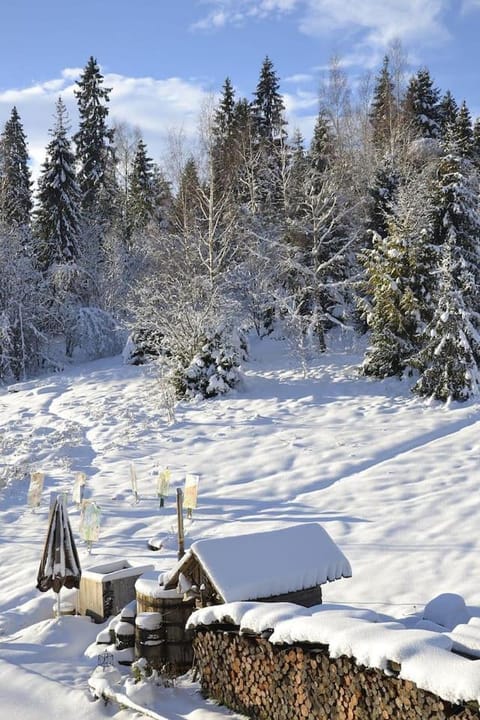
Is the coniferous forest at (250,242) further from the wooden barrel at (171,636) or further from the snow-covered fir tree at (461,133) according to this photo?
the wooden barrel at (171,636)

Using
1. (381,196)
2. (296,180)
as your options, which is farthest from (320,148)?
(381,196)

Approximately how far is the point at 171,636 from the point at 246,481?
8295 millimetres

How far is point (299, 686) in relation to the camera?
560cm

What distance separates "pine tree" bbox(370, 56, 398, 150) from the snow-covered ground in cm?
1977

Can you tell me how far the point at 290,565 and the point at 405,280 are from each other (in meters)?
15.9

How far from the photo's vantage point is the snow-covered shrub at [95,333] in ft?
105

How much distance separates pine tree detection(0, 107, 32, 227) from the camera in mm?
37909

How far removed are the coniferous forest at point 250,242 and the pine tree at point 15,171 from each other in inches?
4.7

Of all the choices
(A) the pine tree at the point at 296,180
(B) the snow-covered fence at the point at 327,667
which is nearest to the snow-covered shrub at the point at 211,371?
(A) the pine tree at the point at 296,180

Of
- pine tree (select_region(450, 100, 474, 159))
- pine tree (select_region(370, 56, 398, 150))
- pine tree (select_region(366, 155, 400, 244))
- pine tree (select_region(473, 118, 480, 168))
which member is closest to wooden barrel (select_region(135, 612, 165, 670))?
pine tree (select_region(450, 100, 474, 159))

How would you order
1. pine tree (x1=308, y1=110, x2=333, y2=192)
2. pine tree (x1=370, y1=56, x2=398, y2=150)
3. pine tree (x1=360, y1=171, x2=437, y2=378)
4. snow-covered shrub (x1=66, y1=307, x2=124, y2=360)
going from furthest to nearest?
1. pine tree (x1=370, y1=56, x2=398, y2=150)
2. pine tree (x1=308, y1=110, x2=333, y2=192)
3. snow-covered shrub (x1=66, y1=307, x2=124, y2=360)
4. pine tree (x1=360, y1=171, x2=437, y2=378)

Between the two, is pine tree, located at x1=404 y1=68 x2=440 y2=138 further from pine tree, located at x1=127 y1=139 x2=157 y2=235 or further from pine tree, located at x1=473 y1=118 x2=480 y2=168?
pine tree, located at x1=127 y1=139 x2=157 y2=235

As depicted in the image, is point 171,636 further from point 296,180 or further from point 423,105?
point 423,105

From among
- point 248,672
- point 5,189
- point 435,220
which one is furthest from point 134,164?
point 248,672
